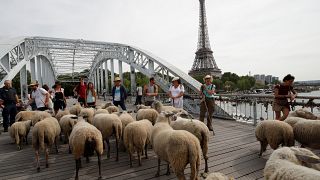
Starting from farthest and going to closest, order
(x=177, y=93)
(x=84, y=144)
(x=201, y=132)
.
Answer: (x=177, y=93) → (x=201, y=132) → (x=84, y=144)

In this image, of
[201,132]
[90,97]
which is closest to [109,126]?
[201,132]

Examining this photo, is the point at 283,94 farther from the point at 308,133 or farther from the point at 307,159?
the point at 307,159

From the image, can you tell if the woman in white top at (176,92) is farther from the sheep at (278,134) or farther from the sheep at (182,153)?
the sheep at (182,153)

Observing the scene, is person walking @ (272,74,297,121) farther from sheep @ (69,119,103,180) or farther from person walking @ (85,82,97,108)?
person walking @ (85,82,97,108)

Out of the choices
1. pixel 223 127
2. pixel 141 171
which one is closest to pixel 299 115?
pixel 223 127

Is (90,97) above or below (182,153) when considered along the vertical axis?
above

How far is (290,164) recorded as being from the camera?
9.57 feet

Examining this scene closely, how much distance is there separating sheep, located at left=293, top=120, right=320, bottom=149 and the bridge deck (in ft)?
2.73

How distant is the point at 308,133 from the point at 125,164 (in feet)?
12.0

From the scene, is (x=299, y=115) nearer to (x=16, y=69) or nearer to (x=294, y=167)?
(x=294, y=167)

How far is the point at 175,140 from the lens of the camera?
13.1 feet

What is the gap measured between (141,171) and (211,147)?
7.62ft

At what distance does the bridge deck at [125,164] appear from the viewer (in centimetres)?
487

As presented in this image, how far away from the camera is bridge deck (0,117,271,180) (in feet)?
16.0
